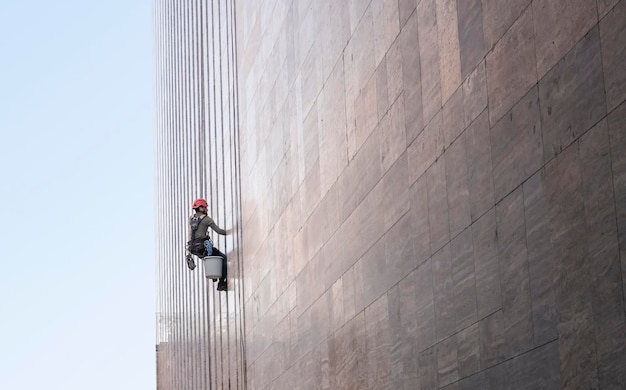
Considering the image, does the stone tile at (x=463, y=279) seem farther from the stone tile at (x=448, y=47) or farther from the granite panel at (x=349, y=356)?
the granite panel at (x=349, y=356)

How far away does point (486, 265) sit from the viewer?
1154cm

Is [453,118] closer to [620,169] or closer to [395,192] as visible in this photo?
[395,192]

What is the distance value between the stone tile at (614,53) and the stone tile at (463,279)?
3237 mm

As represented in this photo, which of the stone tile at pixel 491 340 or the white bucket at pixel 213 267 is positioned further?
the white bucket at pixel 213 267

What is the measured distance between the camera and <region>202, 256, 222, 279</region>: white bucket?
31203mm

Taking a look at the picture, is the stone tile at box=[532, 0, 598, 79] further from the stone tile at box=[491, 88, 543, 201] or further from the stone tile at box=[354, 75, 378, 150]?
the stone tile at box=[354, 75, 378, 150]

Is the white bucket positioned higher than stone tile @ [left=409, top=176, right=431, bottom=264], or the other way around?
the white bucket

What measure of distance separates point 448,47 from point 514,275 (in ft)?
9.75

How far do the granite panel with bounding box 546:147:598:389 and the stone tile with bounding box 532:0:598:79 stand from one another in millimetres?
833

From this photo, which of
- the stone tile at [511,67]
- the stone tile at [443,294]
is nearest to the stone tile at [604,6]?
the stone tile at [511,67]

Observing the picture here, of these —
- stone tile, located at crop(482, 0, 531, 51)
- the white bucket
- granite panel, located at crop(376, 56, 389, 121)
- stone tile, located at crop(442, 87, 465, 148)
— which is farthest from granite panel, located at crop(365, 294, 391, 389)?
the white bucket

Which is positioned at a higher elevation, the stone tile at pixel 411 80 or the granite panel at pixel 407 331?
the stone tile at pixel 411 80

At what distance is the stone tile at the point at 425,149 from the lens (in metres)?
13.0

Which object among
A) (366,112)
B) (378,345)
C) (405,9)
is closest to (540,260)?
(405,9)
